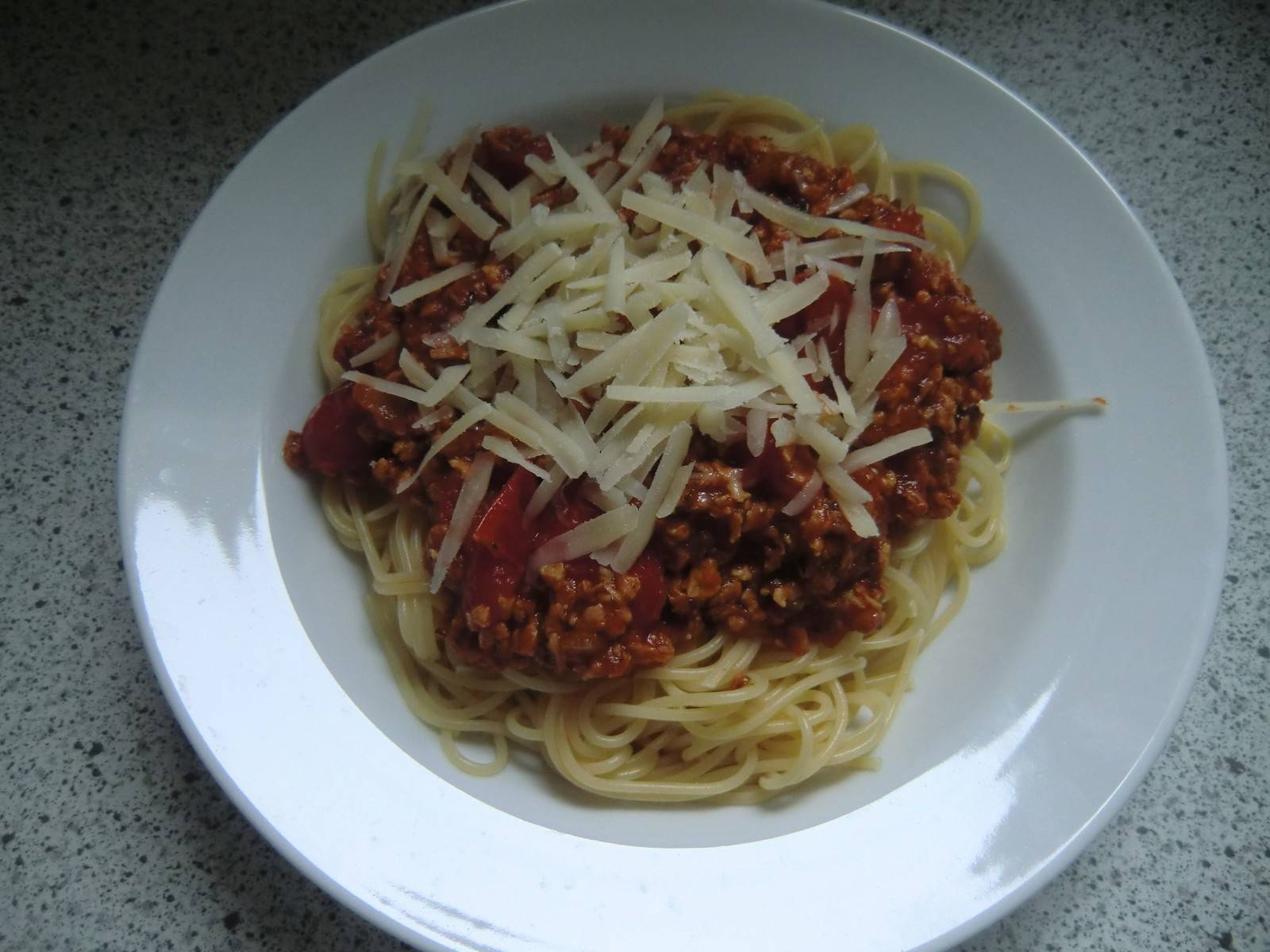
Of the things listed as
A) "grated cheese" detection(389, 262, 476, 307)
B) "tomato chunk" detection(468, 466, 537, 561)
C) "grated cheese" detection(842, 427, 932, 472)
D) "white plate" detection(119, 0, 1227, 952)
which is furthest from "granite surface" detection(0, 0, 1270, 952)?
"grated cheese" detection(842, 427, 932, 472)

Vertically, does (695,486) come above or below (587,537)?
above

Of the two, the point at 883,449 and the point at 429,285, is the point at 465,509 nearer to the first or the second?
the point at 429,285

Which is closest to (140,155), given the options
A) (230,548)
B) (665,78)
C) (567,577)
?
(230,548)

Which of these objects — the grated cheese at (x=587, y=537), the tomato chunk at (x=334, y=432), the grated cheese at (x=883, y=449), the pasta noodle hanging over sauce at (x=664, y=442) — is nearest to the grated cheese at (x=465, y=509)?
the pasta noodle hanging over sauce at (x=664, y=442)

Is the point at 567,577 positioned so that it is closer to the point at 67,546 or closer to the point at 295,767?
the point at 295,767

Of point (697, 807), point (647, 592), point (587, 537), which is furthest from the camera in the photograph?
point (697, 807)

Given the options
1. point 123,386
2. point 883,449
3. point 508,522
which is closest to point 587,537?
point 508,522
